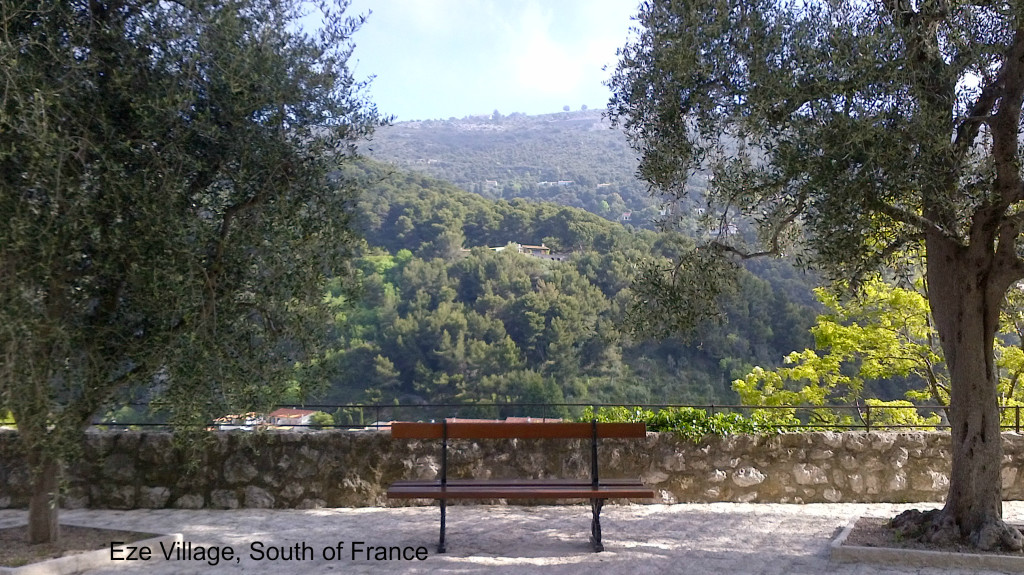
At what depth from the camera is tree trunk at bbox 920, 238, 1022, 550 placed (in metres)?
6.21

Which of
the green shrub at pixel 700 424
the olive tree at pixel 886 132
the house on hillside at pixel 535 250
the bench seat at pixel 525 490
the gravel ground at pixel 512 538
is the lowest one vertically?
the gravel ground at pixel 512 538

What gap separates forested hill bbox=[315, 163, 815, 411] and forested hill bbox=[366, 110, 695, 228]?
7929mm

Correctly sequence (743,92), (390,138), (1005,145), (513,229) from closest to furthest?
(1005,145), (743,92), (513,229), (390,138)

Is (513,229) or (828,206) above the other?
(513,229)

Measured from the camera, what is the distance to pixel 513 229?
192 feet

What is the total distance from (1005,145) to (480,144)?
9499 centimetres

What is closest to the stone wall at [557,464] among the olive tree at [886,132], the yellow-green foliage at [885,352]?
the olive tree at [886,132]

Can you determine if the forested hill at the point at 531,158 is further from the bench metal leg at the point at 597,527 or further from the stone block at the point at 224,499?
the bench metal leg at the point at 597,527

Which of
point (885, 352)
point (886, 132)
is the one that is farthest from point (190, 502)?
point (885, 352)

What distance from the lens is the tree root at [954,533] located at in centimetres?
598

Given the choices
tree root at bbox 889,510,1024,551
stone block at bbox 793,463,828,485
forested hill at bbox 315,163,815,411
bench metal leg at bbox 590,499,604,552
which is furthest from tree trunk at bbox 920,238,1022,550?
forested hill at bbox 315,163,815,411

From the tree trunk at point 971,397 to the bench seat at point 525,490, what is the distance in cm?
235

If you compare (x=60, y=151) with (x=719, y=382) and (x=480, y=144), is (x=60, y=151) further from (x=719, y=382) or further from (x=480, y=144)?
(x=480, y=144)

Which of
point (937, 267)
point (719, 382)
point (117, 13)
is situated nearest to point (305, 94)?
point (117, 13)
